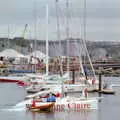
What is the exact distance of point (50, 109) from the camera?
65312 mm

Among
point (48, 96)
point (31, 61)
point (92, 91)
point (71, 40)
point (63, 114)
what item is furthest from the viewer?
point (31, 61)

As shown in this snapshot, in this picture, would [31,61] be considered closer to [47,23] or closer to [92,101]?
[47,23]

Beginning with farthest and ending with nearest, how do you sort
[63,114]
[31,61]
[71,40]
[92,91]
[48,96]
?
[31,61]
[71,40]
[92,91]
[48,96]
[63,114]

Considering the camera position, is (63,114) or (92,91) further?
(92,91)

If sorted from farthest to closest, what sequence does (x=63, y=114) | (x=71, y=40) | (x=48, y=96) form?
(x=71, y=40)
(x=48, y=96)
(x=63, y=114)

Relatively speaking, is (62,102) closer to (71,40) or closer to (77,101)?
(77,101)

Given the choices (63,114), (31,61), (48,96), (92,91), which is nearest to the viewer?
(63,114)

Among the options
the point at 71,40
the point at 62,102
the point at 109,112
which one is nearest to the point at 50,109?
the point at 62,102

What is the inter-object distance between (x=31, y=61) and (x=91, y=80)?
75370 millimetres

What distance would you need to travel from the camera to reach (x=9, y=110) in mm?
66688

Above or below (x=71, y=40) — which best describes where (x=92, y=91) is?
below

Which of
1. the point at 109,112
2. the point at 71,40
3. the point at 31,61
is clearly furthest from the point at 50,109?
the point at 31,61

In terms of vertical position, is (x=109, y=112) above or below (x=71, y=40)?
below

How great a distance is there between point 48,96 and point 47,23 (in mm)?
32983
